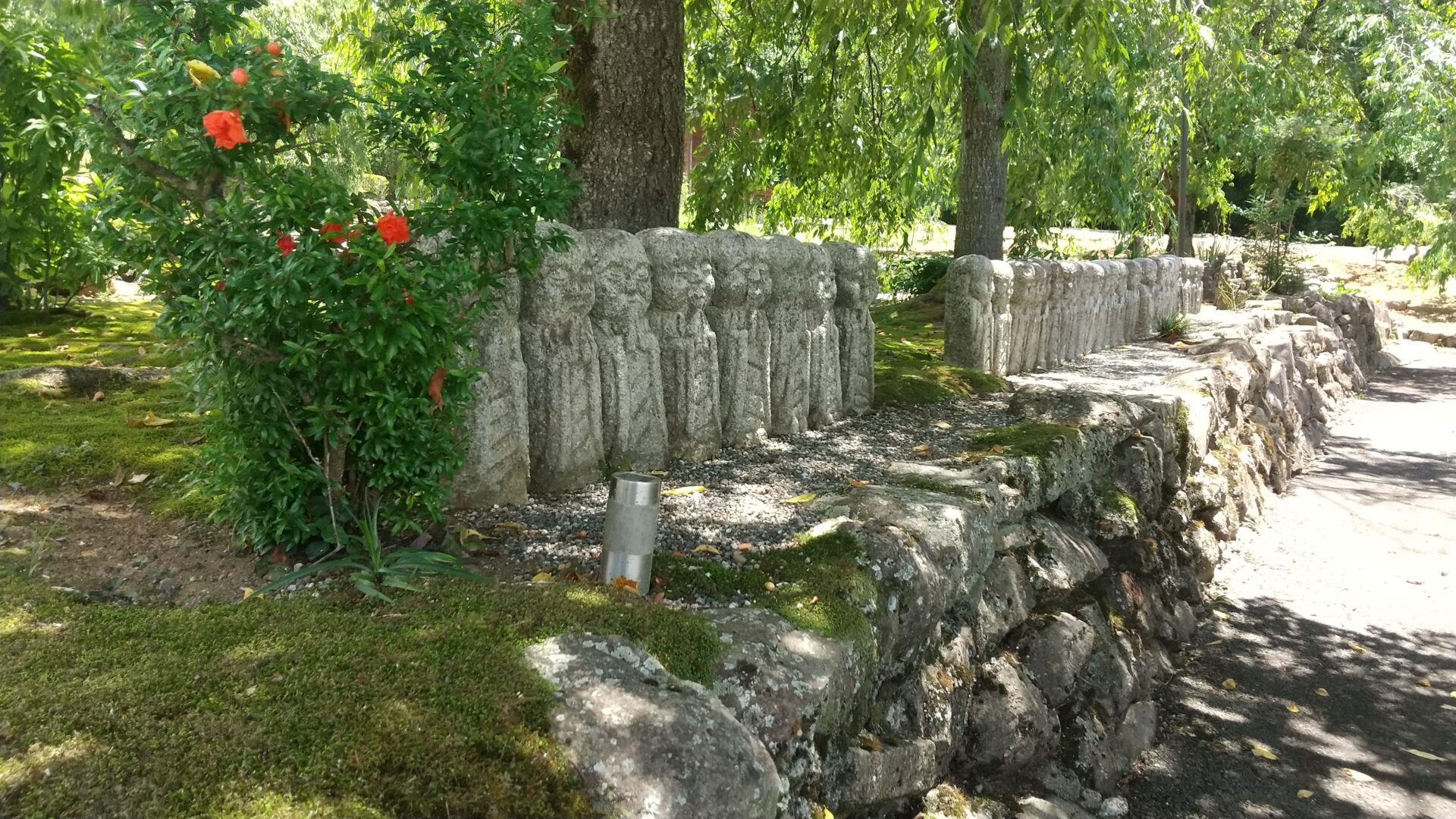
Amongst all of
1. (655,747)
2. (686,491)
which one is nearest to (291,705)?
(655,747)

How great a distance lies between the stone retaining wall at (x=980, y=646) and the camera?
233 cm

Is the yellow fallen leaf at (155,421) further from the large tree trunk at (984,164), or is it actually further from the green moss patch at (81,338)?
the large tree trunk at (984,164)

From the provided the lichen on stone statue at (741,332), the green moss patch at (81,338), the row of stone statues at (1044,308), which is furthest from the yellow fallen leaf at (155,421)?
the row of stone statues at (1044,308)

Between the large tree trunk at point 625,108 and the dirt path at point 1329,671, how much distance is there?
3.79 metres

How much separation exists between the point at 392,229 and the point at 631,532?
3.61 ft

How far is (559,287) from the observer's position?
4145mm

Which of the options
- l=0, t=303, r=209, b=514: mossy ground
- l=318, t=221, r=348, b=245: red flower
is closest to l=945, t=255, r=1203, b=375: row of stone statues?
l=0, t=303, r=209, b=514: mossy ground

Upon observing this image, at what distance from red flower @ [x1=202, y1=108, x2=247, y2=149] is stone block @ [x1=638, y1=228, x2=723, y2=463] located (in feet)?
6.69

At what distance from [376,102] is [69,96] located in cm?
379

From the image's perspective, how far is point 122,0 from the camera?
2.97 meters

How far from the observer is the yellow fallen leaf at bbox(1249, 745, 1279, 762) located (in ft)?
17.1

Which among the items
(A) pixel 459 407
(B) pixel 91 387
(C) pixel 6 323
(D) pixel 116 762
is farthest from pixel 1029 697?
(C) pixel 6 323

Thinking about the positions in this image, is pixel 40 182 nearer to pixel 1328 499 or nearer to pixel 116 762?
pixel 116 762

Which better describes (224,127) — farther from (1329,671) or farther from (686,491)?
(1329,671)
